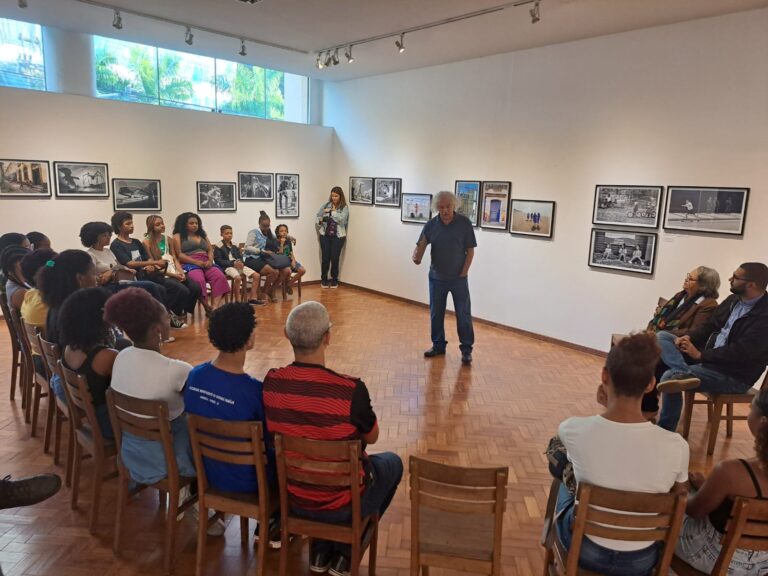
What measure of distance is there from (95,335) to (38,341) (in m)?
0.70

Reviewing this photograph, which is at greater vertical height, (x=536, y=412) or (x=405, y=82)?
(x=405, y=82)

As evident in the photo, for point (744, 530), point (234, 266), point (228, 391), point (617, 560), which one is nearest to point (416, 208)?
point (234, 266)

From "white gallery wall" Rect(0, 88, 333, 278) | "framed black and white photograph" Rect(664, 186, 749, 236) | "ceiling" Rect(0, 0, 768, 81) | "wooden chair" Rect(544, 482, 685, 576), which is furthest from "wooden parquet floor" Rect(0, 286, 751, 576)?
"ceiling" Rect(0, 0, 768, 81)

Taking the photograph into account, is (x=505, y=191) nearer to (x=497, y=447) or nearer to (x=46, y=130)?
(x=497, y=447)

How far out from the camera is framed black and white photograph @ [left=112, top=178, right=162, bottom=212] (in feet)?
24.8

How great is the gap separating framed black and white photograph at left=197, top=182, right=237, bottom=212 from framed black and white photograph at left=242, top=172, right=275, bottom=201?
162 mm

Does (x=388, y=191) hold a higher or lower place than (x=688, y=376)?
higher

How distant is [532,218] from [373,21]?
3098mm

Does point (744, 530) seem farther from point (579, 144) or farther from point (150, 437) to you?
point (579, 144)

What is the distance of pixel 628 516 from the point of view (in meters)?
1.76

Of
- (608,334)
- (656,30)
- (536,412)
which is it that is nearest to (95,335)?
(536,412)

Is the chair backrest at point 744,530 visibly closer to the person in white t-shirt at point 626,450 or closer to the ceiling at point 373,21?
the person in white t-shirt at point 626,450

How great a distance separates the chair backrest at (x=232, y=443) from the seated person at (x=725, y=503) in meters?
1.66

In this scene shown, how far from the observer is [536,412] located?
4477 millimetres
